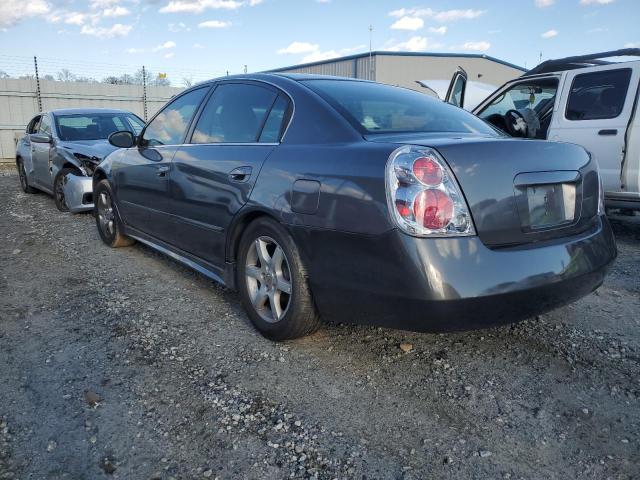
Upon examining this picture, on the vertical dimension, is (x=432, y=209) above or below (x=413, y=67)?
below

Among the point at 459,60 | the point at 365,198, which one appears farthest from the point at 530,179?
the point at 459,60

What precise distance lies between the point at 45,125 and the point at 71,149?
5.53ft

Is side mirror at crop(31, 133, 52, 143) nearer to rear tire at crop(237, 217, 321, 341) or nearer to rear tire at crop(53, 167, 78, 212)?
rear tire at crop(53, 167, 78, 212)

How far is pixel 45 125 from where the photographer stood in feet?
27.6

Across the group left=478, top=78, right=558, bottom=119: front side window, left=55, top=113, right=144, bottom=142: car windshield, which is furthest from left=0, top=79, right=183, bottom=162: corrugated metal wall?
left=478, top=78, right=558, bottom=119: front side window

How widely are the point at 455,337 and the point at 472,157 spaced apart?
1212mm

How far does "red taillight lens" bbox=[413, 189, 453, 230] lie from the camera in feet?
7.39

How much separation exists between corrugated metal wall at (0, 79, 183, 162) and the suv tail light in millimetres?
17965

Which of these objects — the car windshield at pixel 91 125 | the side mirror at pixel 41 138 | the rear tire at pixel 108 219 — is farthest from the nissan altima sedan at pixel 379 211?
the side mirror at pixel 41 138

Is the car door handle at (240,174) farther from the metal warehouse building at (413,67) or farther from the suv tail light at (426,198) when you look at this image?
the metal warehouse building at (413,67)

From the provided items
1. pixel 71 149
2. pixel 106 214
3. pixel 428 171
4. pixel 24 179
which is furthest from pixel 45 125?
pixel 428 171

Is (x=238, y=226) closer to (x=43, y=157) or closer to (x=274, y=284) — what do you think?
(x=274, y=284)

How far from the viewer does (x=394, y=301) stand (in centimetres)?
Result: 234

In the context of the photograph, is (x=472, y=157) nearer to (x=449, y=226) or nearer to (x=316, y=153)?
(x=449, y=226)
